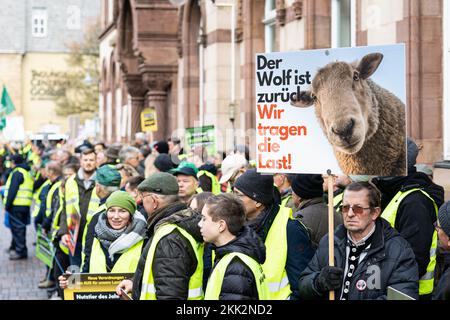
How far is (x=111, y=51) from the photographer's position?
1619 inches

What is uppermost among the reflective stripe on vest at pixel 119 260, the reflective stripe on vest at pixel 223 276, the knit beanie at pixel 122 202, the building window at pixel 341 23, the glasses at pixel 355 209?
the building window at pixel 341 23

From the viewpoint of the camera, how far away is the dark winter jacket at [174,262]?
214 inches

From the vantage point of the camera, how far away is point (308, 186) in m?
6.88

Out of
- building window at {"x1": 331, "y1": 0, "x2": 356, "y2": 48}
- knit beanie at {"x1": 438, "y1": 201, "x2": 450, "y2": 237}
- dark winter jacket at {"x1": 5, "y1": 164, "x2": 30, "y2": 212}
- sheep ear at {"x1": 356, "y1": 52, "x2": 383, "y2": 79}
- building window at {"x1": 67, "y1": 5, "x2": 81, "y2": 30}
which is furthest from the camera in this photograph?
building window at {"x1": 67, "y1": 5, "x2": 81, "y2": 30}

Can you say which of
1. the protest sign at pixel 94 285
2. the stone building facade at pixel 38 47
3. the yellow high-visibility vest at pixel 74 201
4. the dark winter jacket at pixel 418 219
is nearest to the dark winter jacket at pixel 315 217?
the dark winter jacket at pixel 418 219

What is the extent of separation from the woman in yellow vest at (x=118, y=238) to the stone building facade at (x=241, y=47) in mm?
4353

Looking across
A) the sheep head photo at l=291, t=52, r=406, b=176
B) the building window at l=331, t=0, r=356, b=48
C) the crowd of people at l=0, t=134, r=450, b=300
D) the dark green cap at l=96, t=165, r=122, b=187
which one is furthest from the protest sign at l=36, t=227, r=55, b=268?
the sheep head photo at l=291, t=52, r=406, b=176

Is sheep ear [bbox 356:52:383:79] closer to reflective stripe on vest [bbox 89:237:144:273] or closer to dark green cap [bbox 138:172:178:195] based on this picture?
dark green cap [bbox 138:172:178:195]

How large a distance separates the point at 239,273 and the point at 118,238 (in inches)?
80.3

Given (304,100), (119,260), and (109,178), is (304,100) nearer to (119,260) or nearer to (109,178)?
(119,260)

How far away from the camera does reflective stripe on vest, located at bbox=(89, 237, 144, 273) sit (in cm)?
673

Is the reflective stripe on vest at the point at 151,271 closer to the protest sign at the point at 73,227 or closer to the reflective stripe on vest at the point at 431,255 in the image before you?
the reflective stripe on vest at the point at 431,255

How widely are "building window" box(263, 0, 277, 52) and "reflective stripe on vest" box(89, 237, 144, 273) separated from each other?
10443mm
